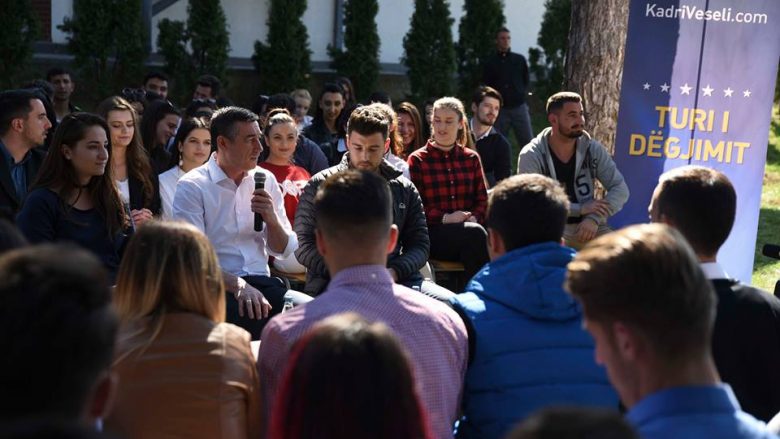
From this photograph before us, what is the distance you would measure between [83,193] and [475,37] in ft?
39.4

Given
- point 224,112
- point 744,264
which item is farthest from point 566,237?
point 224,112

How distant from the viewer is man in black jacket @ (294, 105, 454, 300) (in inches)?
221

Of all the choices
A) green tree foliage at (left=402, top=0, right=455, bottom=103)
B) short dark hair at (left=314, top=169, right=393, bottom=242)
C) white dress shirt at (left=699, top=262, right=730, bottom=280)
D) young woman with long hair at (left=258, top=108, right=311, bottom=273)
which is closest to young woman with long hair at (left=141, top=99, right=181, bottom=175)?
young woman with long hair at (left=258, top=108, right=311, bottom=273)

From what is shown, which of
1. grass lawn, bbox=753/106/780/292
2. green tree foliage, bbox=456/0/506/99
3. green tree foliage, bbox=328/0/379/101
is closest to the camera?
grass lawn, bbox=753/106/780/292

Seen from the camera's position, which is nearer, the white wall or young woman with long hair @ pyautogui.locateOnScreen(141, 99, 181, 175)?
young woman with long hair @ pyautogui.locateOnScreen(141, 99, 181, 175)

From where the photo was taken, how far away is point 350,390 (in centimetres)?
177

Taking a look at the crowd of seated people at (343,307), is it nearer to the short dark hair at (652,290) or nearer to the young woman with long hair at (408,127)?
the short dark hair at (652,290)

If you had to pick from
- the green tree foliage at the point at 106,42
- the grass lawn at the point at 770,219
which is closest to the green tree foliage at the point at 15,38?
the green tree foliage at the point at 106,42

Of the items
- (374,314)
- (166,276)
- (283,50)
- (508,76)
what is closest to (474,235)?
(374,314)

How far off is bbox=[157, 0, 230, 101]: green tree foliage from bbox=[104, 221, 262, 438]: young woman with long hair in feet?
36.8

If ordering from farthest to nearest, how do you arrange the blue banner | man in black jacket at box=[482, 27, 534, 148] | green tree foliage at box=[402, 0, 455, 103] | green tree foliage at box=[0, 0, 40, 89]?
green tree foliage at box=[402, 0, 455, 103]
man in black jacket at box=[482, 27, 534, 148]
green tree foliage at box=[0, 0, 40, 89]
the blue banner

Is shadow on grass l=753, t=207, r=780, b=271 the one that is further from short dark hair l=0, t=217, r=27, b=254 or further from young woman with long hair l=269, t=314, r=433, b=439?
young woman with long hair l=269, t=314, r=433, b=439

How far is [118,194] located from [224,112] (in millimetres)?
806

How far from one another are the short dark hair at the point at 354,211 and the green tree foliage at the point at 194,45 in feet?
36.0
